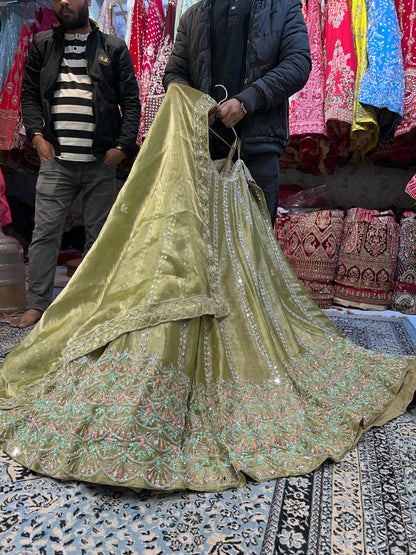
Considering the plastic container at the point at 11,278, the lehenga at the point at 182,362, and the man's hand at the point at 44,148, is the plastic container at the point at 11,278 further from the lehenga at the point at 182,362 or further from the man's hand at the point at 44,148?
the lehenga at the point at 182,362

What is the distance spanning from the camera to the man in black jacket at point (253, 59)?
4.67 ft

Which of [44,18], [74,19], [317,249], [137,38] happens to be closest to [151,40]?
[137,38]

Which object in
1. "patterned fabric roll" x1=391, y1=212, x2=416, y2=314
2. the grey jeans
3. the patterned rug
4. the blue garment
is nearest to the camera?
the patterned rug

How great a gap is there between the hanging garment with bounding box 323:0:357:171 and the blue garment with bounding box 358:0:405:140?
88mm

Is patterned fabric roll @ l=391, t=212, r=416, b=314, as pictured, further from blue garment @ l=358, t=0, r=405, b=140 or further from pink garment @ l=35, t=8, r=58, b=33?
pink garment @ l=35, t=8, r=58, b=33

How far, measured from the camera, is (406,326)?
2.08 metres

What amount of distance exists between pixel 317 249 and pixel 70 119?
1507 mm

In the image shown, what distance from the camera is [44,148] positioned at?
1.88m

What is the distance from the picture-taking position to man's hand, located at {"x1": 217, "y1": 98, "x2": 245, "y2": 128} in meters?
1.21

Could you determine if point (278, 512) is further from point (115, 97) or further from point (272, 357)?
point (115, 97)

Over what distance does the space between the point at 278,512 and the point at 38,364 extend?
67cm

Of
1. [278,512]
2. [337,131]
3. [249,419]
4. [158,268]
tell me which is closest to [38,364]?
[158,268]

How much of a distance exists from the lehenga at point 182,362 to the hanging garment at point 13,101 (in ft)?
6.69

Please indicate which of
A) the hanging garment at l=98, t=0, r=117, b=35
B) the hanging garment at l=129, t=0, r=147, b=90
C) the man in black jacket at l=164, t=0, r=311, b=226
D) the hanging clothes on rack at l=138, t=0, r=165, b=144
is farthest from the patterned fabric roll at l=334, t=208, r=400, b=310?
the hanging garment at l=98, t=0, r=117, b=35
